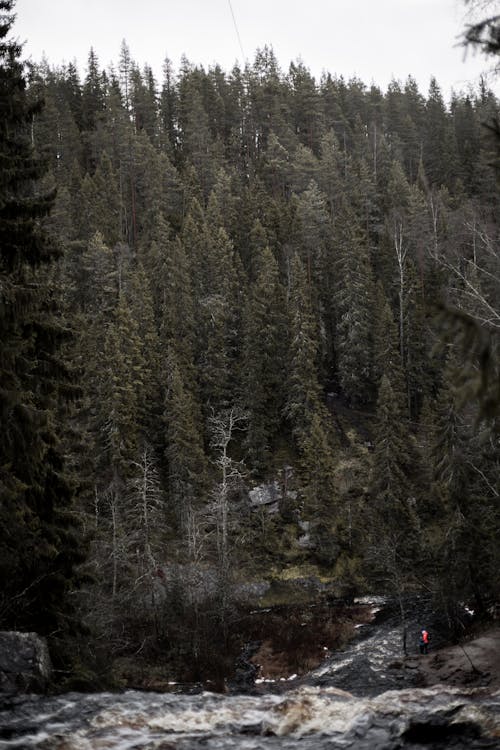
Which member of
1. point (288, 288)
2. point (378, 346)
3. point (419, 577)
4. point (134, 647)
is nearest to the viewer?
point (134, 647)

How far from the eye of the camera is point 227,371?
46.1 m

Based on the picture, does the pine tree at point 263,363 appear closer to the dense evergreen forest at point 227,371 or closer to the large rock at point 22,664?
the dense evergreen forest at point 227,371

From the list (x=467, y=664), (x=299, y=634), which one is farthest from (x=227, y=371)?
(x=467, y=664)

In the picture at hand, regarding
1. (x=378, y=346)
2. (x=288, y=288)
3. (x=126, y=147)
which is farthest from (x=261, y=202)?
(x=378, y=346)

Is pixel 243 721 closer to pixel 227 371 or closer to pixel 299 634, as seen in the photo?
pixel 299 634

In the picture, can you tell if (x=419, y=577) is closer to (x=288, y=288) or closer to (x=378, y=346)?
(x=378, y=346)

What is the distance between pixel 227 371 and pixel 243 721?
3803 centimetres

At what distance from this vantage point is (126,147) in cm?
6581

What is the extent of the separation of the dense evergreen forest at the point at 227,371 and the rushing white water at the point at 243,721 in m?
3.01

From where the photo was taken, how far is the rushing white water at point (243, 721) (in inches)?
292

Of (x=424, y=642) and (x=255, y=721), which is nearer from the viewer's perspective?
(x=255, y=721)

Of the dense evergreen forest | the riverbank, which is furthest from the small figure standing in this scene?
the dense evergreen forest

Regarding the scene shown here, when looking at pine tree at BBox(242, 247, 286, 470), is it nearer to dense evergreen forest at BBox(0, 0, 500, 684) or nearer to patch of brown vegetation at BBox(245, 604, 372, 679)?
dense evergreen forest at BBox(0, 0, 500, 684)

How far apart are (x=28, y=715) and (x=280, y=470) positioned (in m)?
36.3
